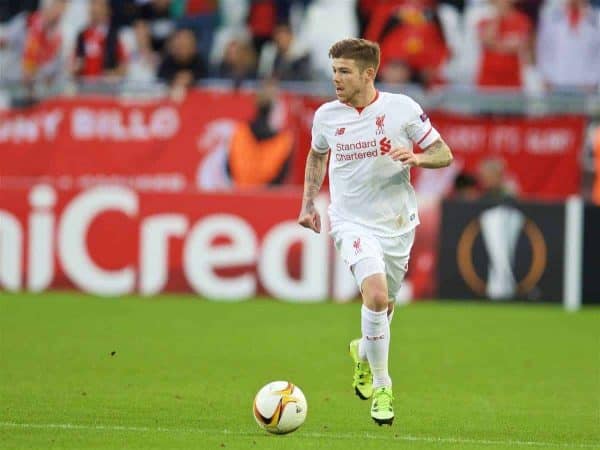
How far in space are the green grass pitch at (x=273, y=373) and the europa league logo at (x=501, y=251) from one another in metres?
0.24

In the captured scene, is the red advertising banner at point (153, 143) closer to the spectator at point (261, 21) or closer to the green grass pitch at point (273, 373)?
the spectator at point (261, 21)

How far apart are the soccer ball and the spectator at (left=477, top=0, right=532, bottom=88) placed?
11581 mm

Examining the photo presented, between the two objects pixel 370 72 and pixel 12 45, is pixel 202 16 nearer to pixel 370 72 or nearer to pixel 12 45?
pixel 12 45

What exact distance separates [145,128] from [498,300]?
Answer: 16.1 feet

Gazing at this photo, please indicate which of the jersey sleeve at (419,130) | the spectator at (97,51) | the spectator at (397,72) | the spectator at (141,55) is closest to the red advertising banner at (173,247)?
the spectator at (397,72)

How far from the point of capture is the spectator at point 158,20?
67.3 ft

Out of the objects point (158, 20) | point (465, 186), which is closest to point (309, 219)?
point (465, 186)

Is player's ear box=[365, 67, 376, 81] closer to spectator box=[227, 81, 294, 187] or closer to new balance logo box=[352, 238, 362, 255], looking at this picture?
new balance logo box=[352, 238, 362, 255]

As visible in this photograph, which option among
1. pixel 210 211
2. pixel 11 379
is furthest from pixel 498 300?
pixel 11 379

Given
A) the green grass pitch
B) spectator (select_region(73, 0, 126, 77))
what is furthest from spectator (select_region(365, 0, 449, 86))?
spectator (select_region(73, 0, 126, 77))

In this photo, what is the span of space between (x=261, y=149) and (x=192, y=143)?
0.87 m

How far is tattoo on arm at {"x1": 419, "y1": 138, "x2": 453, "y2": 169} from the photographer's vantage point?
9.19 m

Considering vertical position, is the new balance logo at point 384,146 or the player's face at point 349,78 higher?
the player's face at point 349,78

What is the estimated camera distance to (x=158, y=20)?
2066 centimetres
